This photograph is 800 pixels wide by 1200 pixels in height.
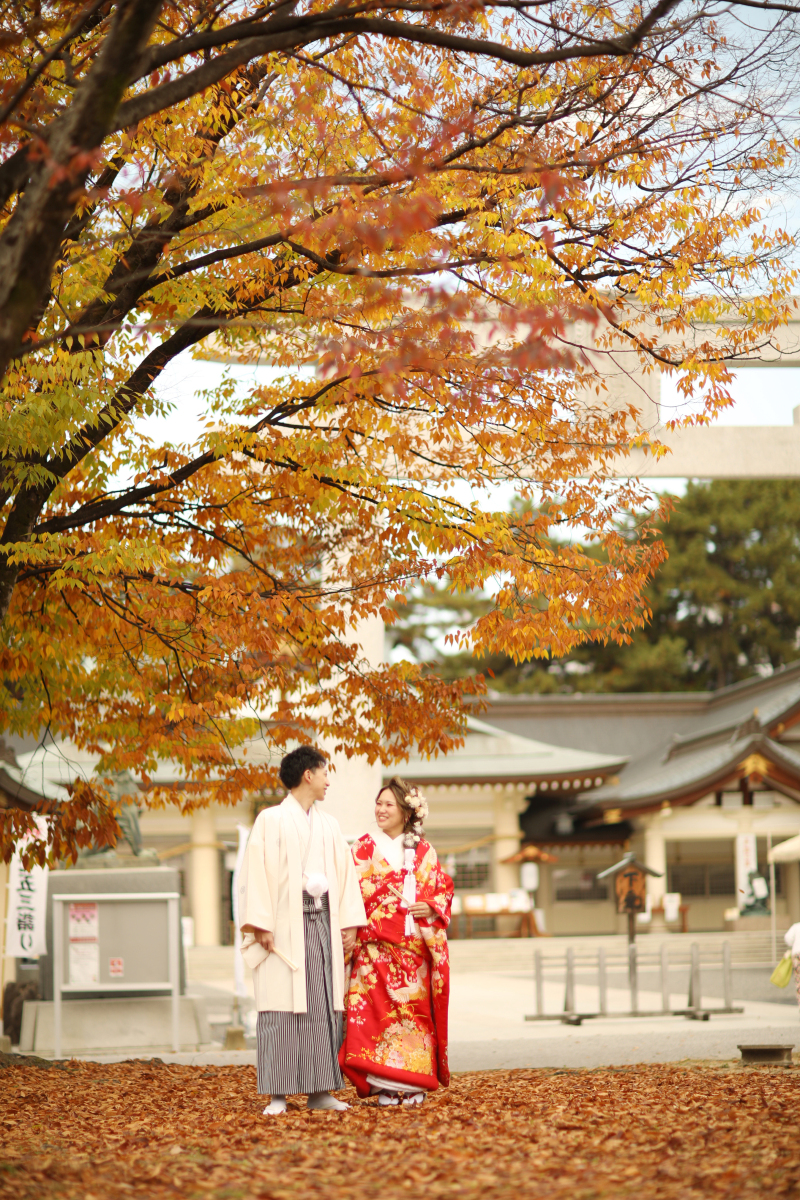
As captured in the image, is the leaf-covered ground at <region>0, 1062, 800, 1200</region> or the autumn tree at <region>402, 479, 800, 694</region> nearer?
the leaf-covered ground at <region>0, 1062, 800, 1200</region>

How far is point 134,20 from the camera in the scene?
329cm

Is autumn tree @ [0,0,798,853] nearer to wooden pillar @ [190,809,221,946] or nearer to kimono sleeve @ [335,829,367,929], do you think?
kimono sleeve @ [335,829,367,929]

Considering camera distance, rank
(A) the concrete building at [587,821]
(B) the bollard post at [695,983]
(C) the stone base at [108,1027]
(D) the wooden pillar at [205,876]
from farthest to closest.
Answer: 1. (A) the concrete building at [587,821]
2. (D) the wooden pillar at [205,876]
3. (B) the bollard post at [695,983]
4. (C) the stone base at [108,1027]

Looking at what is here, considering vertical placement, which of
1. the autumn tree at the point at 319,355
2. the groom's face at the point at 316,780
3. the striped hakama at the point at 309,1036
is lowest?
the striped hakama at the point at 309,1036

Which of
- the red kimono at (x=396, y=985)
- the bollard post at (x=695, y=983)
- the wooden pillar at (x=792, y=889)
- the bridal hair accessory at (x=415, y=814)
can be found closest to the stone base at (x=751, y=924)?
the wooden pillar at (x=792, y=889)

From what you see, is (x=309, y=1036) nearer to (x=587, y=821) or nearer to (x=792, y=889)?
(x=587, y=821)

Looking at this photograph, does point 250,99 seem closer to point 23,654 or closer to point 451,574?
point 451,574

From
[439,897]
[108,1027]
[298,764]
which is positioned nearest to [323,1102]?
[439,897]

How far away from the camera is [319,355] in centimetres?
693

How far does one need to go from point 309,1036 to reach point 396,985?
48 centimetres

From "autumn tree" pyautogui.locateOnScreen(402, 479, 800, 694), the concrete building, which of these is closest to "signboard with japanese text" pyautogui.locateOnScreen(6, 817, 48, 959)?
the concrete building

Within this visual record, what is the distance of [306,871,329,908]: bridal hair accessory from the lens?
5.10 metres

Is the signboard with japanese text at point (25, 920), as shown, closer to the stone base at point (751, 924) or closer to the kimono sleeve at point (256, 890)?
the kimono sleeve at point (256, 890)

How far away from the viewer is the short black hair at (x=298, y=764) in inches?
206
